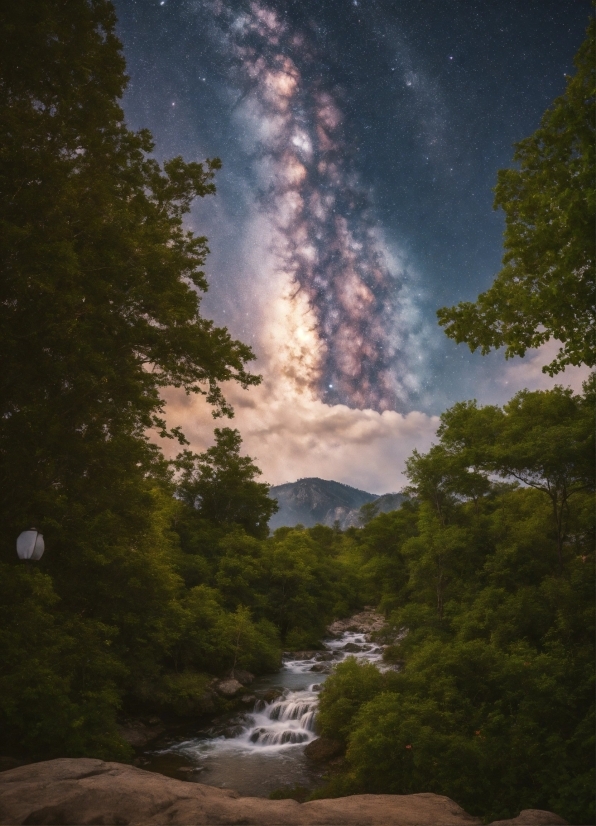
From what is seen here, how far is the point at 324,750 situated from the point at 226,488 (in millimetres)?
27494

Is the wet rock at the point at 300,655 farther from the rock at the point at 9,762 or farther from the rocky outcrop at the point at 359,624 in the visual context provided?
the rock at the point at 9,762

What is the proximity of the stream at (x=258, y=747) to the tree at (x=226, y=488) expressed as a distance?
18.3 metres

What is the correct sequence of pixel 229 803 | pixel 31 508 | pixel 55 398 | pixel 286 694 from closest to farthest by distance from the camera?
pixel 229 803 → pixel 55 398 → pixel 31 508 → pixel 286 694

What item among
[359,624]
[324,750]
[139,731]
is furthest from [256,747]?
[359,624]

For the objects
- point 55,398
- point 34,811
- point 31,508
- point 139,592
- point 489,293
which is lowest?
point 34,811

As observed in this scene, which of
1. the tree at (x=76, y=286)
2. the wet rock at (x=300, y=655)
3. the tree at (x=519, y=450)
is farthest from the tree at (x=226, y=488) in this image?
the tree at (x=76, y=286)

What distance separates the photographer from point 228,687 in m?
21.9

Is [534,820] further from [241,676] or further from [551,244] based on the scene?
[241,676]

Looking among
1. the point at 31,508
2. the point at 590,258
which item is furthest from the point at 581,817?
the point at 31,508

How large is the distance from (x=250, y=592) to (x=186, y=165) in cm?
2833

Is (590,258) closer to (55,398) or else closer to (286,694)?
(55,398)

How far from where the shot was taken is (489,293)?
10648mm

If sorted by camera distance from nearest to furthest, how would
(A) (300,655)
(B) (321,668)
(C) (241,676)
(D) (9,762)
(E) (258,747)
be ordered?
(D) (9,762)
(E) (258,747)
(C) (241,676)
(B) (321,668)
(A) (300,655)

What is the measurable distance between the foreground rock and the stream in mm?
7887
